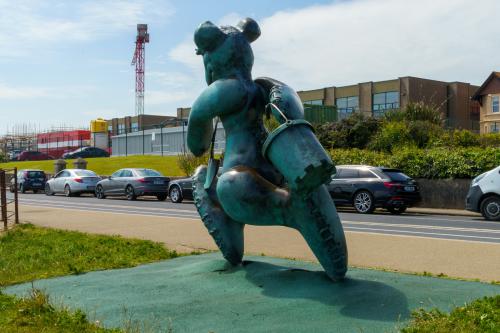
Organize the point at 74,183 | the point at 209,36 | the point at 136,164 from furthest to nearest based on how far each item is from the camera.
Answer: the point at 136,164 → the point at 74,183 → the point at 209,36

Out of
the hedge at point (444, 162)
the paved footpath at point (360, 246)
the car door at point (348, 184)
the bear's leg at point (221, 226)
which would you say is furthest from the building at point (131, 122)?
the bear's leg at point (221, 226)

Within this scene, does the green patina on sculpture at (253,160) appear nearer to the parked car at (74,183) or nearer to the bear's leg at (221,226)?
the bear's leg at (221,226)

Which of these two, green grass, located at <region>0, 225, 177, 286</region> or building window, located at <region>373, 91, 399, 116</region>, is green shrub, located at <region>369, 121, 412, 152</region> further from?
building window, located at <region>373, 91, 399, 116</region>

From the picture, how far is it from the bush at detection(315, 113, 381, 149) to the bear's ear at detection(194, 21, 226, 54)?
24562mm

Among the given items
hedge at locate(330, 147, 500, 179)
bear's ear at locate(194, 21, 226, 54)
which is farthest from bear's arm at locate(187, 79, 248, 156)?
hedge at locate(330, 147, 500, 179)

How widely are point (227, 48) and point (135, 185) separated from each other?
1987cm

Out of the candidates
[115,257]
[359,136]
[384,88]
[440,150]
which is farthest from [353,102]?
[115,257]

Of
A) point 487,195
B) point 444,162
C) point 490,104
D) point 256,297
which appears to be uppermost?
point 490,104

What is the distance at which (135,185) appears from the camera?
24734 mm

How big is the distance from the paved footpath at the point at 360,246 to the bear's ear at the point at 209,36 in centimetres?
372

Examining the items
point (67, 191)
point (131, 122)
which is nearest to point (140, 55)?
point (131, 122)

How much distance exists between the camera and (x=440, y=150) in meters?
20.8

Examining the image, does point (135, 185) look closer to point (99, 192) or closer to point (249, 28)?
point (99, 192)

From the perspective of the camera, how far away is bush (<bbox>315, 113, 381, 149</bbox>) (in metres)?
30.2
